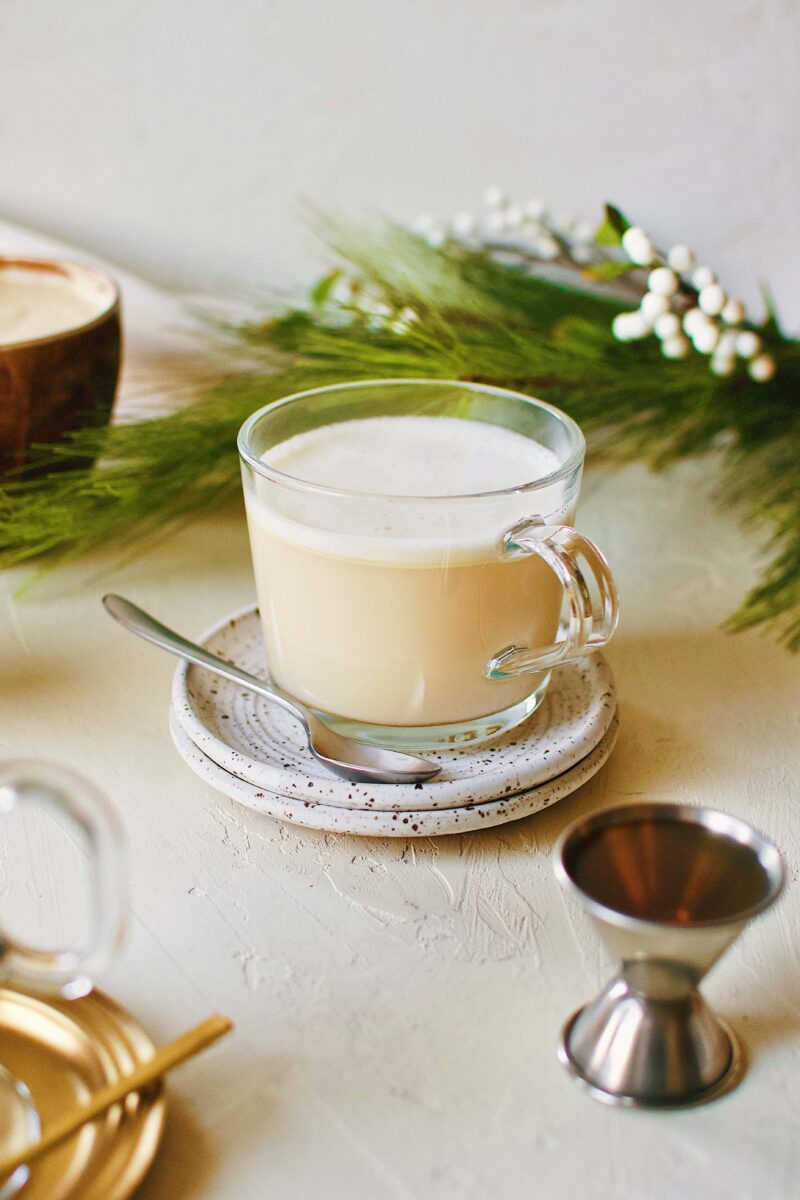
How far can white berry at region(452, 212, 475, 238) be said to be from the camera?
1032 millimetres

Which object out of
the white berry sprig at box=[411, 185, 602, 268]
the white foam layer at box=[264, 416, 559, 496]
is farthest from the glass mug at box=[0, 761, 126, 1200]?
the white berry sprig at box=[411, 185, 602, 268]

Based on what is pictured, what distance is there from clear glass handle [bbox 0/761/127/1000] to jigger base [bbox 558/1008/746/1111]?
6.5 inches

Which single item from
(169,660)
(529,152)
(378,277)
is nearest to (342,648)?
(169,660)

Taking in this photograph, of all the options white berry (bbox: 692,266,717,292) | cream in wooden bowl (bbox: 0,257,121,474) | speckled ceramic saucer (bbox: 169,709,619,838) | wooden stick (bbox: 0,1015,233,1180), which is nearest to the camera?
wooden stick (bbox: 0,1015,233,1180)

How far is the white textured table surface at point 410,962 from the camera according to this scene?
0.38 m

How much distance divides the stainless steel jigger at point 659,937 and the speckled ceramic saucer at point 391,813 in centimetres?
10

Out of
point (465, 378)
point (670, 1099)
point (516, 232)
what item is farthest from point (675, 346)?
point (670, 1099)

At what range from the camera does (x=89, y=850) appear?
349 mm

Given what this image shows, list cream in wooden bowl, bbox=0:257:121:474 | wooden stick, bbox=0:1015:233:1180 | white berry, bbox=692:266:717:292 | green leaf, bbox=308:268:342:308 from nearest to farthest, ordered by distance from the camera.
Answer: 1. wooden stick, bbox=0:1015:233:1180
2. cream in wooden bowl, bbox=0:257:121:474
3. white berry, bbox=692:266:717:292
4. green leaf, bbox=308:268:342:308

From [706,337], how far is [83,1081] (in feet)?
2.13

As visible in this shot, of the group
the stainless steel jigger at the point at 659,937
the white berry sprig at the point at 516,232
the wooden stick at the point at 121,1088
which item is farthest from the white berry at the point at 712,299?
the wooden stick at the point at 121,1088

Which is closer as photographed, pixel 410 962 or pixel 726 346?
pixel 410 962

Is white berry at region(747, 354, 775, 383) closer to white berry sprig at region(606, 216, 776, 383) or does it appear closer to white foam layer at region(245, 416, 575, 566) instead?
white berry sprig at region(606, 216, 776, 383)

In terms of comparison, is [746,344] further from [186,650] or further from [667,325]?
[186,650]
